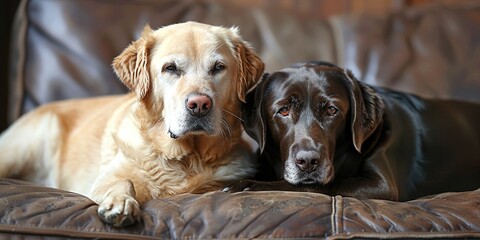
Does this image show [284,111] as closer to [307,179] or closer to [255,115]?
[255,115]

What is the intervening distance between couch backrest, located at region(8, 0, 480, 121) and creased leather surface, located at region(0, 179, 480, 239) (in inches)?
57.6

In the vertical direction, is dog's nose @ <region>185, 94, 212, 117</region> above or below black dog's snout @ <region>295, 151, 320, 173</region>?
above

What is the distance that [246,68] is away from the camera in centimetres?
279

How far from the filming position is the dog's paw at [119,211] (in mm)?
2109

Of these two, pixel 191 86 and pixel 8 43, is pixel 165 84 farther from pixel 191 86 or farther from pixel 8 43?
pixel 8 43

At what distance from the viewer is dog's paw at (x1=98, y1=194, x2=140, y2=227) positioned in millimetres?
2109

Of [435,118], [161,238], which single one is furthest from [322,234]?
[435,118]

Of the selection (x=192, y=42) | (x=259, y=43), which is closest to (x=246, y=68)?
(x=192, y=42)

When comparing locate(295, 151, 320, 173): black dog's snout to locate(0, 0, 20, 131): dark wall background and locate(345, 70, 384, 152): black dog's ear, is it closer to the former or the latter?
locate(345, 70, 384, 152): black dog's ear

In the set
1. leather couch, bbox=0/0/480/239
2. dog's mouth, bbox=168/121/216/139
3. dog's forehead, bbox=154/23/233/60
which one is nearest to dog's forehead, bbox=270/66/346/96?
dog's forehead, bbox=154/23/233/60

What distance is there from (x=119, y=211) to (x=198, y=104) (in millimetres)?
563

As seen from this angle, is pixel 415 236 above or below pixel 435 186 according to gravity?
above

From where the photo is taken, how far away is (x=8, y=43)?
381 centimetres

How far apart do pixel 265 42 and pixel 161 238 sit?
190 cm
